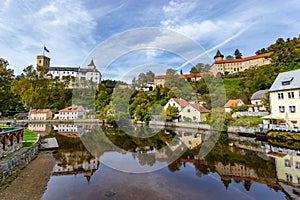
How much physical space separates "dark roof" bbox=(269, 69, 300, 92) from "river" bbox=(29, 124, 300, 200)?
26.8 feet

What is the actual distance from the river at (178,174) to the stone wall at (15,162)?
1.47m

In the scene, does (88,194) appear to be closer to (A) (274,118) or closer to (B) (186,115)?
(A) (274,118)

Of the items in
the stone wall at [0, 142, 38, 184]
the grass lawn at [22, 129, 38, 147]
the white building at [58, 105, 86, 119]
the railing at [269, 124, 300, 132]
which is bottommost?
the stone wall at [0, 142, 38, 184]

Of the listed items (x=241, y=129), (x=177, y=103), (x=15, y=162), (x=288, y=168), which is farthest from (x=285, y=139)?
(x=15, y=162)

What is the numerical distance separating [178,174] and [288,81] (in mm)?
17040

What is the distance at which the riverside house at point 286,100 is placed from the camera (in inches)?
686

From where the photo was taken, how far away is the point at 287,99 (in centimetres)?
1825

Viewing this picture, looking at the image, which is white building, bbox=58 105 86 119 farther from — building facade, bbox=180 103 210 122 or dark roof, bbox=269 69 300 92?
dark roof, bbox=269 69 300 92

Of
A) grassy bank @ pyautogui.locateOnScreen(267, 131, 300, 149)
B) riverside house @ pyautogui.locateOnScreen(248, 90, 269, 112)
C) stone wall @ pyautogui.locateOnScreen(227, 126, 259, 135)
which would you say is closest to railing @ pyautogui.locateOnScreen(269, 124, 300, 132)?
grassy bank @ pyautogui.locateOnScreen(267, 131, 300, 149)

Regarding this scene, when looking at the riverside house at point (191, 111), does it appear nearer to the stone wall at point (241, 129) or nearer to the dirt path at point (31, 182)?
the stone wall at point (241, 129)

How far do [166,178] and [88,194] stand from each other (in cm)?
339

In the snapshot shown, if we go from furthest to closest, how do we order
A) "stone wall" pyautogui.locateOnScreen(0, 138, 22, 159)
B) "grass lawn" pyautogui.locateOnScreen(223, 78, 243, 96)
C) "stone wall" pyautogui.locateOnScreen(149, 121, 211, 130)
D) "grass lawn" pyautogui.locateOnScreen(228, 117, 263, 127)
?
1. "grass lawn" pyautogui.locateOnScreen(223, 78, 243, 96)
2. "stone wall" pyautogui.locateOnScreen(149, 121, 211, 130)
3. "grass lawn" pyautogui.locateOnScreen(228, 117, 263, 127)
4. "stone wall" pyautogui.locateOnScreen(0, 138, 22, 159)

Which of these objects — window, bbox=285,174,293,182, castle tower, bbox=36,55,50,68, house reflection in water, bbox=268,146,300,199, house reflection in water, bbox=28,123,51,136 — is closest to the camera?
house reflection in water, bbox=268,146,300,199

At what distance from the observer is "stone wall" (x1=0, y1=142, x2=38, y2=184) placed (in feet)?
25.6
